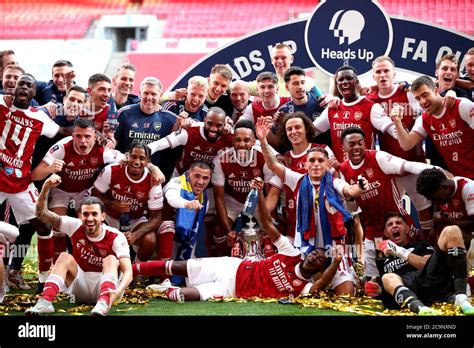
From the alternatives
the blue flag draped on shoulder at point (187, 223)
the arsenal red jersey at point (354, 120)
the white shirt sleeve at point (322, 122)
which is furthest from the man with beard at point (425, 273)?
the blue flag draped on shoulder at point (187, 223)

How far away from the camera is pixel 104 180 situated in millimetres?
5539

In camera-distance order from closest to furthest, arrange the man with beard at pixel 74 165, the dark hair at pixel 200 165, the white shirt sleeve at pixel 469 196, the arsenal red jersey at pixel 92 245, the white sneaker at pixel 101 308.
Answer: the white sneaker at pixel 101 308 < the arsenal red jersey at pixel 92 245 < the white shirt sleeve at pixel 469 196 < the man with beard at pixel 74 165 < the dark hair at pixel 200 165

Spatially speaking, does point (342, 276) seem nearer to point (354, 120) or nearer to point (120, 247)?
point (354, 120)

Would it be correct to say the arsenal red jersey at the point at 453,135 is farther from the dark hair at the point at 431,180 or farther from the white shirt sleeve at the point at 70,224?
the white shirt sleeve at the point at 70,224

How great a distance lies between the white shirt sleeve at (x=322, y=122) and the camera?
5.82 meters

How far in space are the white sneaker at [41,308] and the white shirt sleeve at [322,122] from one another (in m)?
2.26

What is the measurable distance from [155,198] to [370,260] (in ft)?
4.81

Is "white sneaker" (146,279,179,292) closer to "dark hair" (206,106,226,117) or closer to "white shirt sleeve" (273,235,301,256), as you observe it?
"white shirt sleeve" (273,235,301,256)

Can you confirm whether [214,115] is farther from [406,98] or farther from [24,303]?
[24,303]

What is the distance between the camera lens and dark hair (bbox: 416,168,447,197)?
4.80 m

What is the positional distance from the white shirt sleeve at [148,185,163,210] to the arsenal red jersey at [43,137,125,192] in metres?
0.33

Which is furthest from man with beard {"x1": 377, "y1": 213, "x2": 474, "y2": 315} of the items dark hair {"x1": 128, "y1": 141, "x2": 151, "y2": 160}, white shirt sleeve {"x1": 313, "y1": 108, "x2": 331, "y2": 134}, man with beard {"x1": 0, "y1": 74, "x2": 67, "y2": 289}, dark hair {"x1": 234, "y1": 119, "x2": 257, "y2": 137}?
man with beard {"x1": 0, "y1": 74, "x2": 67, "y2": 289}

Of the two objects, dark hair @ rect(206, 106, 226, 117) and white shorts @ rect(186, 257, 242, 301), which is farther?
dark hair @ rect(206, 106, 226, 117)

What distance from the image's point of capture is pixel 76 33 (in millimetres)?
13883
